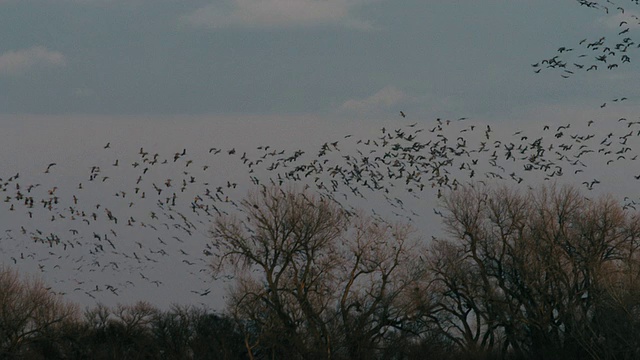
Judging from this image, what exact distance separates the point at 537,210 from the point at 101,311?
39.6 m

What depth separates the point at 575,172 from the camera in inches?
1794

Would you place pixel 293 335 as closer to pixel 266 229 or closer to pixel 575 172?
pixel 266 229

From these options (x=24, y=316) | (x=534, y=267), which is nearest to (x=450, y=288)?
(x=534, y=267)

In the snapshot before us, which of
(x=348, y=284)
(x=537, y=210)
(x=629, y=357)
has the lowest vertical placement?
(x=629, y=357)

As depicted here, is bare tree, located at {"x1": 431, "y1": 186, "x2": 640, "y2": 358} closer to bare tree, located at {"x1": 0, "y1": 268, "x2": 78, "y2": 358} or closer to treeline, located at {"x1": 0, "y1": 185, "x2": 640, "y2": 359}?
treeline, located at {"x1": 0, "y1": 185, "x2": 640, "y2": 359}

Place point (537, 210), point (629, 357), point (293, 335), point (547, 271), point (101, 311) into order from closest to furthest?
point (629, 357), point (293, 335), point (547, 271), point (537, 210), point (101, 311)

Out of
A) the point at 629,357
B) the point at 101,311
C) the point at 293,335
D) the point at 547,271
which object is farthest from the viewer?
the point at 101,311

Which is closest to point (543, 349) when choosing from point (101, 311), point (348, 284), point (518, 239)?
point (518, 239)

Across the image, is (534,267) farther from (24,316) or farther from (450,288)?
(24,316)

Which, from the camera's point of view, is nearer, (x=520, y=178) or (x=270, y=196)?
(x=520, y=178)

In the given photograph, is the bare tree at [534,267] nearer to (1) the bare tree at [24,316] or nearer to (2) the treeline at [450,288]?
(2) the treeline at [450,288]

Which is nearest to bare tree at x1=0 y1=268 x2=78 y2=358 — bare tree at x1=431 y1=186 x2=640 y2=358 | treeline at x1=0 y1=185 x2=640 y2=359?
treeline at x1=0 y1=185 x2=640 y2=359

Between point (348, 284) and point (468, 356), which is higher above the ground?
point (348, 284)

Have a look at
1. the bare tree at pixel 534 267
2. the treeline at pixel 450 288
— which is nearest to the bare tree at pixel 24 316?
the treeline at pixel 450 288
